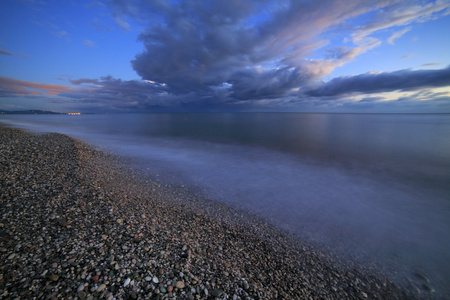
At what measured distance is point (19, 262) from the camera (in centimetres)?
376

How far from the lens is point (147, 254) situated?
4367 mm

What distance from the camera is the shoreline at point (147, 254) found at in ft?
11.6

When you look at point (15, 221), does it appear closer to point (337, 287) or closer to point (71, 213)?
point (71, 213)

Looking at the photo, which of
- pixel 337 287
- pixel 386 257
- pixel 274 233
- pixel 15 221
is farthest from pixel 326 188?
pixel 15 221

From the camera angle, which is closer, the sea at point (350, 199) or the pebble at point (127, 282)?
the pebble at point (127, 282)

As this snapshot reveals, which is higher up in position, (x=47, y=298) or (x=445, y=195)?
(x=47, y=298)

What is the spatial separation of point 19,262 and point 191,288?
12.0ft

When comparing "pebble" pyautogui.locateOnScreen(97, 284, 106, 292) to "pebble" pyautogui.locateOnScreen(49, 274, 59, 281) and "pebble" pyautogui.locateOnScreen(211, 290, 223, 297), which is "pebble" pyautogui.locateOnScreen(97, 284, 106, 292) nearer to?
"pebble" pyautogui.locateOnScreen(49, 274, 59, 281)

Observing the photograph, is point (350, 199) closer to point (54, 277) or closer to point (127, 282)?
point (127, 282)

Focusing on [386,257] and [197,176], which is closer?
[386,257]

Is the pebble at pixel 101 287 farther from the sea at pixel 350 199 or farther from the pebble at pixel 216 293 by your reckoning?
the sea at pixel 350 199

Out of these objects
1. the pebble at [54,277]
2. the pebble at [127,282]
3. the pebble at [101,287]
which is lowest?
the pebble at [127,282]

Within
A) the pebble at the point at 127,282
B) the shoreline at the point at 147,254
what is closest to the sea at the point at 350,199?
the shoreline at the point at 147,254

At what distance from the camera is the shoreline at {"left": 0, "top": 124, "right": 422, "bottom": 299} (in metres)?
3.54
